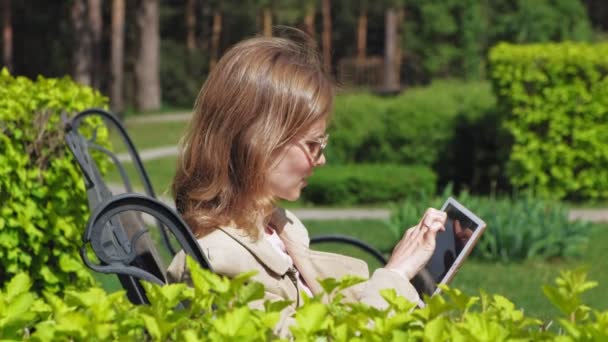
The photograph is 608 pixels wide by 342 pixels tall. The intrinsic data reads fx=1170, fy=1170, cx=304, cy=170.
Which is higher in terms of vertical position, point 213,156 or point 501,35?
point 213,156

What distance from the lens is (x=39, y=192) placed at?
4652mm

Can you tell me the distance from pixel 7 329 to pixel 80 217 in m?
→ 2.87

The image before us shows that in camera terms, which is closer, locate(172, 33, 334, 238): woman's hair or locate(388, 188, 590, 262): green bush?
locate(172, 33, 334, 238): woman's hair

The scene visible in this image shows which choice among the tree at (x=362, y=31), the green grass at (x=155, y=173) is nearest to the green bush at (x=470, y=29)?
the tree at (x=362, y=31)

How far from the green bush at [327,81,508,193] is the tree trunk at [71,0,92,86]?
12106 millimetres

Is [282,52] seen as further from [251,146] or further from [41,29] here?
[41,29]

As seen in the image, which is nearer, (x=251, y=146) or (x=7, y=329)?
(x=7, y=329)

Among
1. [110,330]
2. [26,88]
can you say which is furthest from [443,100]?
[110,330]

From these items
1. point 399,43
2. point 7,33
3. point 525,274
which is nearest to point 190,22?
point 399,43

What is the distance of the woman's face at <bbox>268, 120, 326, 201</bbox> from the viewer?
277 centimetres

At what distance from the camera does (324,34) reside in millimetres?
34406

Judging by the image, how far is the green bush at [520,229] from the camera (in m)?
7.97

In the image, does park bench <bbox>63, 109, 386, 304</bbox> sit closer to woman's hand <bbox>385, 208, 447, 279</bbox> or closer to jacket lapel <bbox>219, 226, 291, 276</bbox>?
jacket lapel <bbox>219, 226, 291, 276</bbox>

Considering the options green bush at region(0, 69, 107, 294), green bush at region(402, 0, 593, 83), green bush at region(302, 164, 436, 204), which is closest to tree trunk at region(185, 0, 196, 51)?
green bush at region(402, 0, 593, 83)
